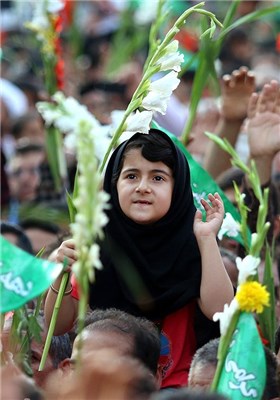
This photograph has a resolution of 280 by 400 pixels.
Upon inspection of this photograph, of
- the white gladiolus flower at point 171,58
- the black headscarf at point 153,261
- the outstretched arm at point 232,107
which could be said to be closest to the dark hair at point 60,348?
the black headscarf at point 153,261

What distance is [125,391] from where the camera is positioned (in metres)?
3.02

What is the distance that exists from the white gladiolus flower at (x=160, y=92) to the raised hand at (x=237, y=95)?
5.65 ft

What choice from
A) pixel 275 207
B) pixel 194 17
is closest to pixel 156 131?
pixel 275 207

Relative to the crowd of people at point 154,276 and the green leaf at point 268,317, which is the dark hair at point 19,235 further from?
the green leaf at point 268,317

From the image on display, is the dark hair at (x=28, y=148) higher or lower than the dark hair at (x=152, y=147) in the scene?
higher

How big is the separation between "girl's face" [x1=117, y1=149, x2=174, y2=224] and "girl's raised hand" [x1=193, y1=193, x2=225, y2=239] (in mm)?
131

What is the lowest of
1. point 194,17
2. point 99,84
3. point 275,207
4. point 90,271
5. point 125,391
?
point 125,391

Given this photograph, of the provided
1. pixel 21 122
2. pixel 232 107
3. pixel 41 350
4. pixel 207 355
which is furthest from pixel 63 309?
pixel 21 122

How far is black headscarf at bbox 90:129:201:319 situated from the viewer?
14.1ft

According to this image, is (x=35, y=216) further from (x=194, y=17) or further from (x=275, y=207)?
(x=194, y=17)

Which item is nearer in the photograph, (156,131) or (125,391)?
(125,391)

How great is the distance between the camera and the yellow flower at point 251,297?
3.44m

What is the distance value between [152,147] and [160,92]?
40cm

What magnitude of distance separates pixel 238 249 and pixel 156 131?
95 cm
